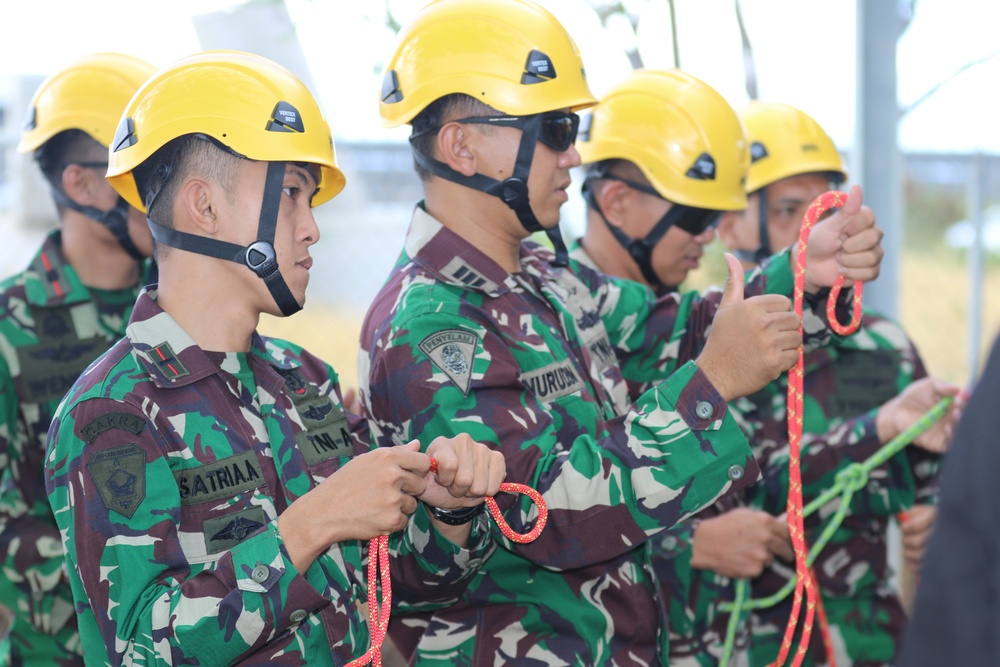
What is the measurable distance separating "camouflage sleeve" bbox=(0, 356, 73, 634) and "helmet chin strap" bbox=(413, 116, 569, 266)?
5.48 ft

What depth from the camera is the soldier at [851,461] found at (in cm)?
391

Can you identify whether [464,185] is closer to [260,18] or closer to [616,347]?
[616,347]

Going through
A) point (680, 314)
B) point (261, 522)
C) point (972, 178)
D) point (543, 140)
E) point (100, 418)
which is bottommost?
point (972, 178)

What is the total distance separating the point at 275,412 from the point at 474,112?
3.31 ft

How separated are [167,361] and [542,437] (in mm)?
860

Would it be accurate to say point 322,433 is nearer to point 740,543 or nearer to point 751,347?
point 751,347

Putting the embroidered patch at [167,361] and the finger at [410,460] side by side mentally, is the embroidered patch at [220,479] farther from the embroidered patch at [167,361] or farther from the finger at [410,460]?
the finger at [410,460]

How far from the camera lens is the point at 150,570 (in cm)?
206

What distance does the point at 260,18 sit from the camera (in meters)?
7.73

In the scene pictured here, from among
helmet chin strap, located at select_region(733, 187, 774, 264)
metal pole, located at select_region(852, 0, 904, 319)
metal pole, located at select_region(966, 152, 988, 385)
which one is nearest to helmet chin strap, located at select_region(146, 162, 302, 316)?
helmet chin strap, located at select_region(733, 187, 774, 264)

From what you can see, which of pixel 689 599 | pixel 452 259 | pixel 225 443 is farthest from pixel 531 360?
pixel 689 599

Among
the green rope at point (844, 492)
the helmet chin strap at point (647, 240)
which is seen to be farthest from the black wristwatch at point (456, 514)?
the helmet chin strap at point (647, 240)

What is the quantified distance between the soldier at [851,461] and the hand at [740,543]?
0.39 m

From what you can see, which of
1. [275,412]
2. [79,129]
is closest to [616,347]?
[275,412]
